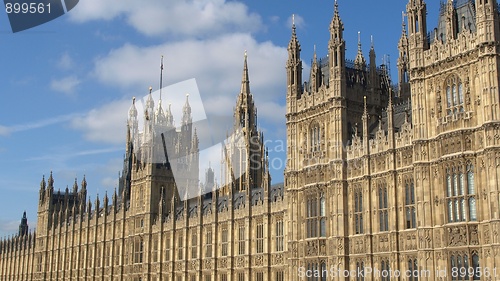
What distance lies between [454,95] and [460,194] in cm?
651

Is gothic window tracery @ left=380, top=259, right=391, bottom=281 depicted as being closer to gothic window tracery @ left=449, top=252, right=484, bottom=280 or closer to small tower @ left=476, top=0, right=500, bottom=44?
gothic window tracery @ left=449, top=252, right=484, bottom=280

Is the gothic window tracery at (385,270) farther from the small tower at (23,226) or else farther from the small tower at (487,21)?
the small tower at (23,226)

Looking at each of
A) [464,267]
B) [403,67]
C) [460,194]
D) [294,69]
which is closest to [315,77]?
[294,69]

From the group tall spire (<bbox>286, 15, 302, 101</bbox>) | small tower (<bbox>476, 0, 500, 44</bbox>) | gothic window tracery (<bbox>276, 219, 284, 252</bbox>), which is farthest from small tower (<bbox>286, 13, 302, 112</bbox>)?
small tower (<bbox>476, 0, 500, 44</bbox>)

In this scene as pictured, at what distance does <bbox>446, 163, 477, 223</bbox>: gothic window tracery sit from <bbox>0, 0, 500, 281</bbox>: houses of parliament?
7 centimetres

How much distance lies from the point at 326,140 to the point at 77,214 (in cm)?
7049

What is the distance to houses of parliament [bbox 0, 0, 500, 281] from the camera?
4062 centimetres

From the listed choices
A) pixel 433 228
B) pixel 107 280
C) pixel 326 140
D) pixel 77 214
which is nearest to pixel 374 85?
pixel 326 140

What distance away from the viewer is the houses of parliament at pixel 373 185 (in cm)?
4062

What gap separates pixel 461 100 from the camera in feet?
139

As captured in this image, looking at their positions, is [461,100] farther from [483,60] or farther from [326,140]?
[326,140]

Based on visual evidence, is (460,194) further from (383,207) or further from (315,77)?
(315,77)

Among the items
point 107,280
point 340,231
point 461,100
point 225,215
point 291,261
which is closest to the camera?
point 461,100

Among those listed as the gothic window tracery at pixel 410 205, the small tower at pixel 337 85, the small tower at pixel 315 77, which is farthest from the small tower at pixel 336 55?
the gothic window tracery at pixel 410 205
